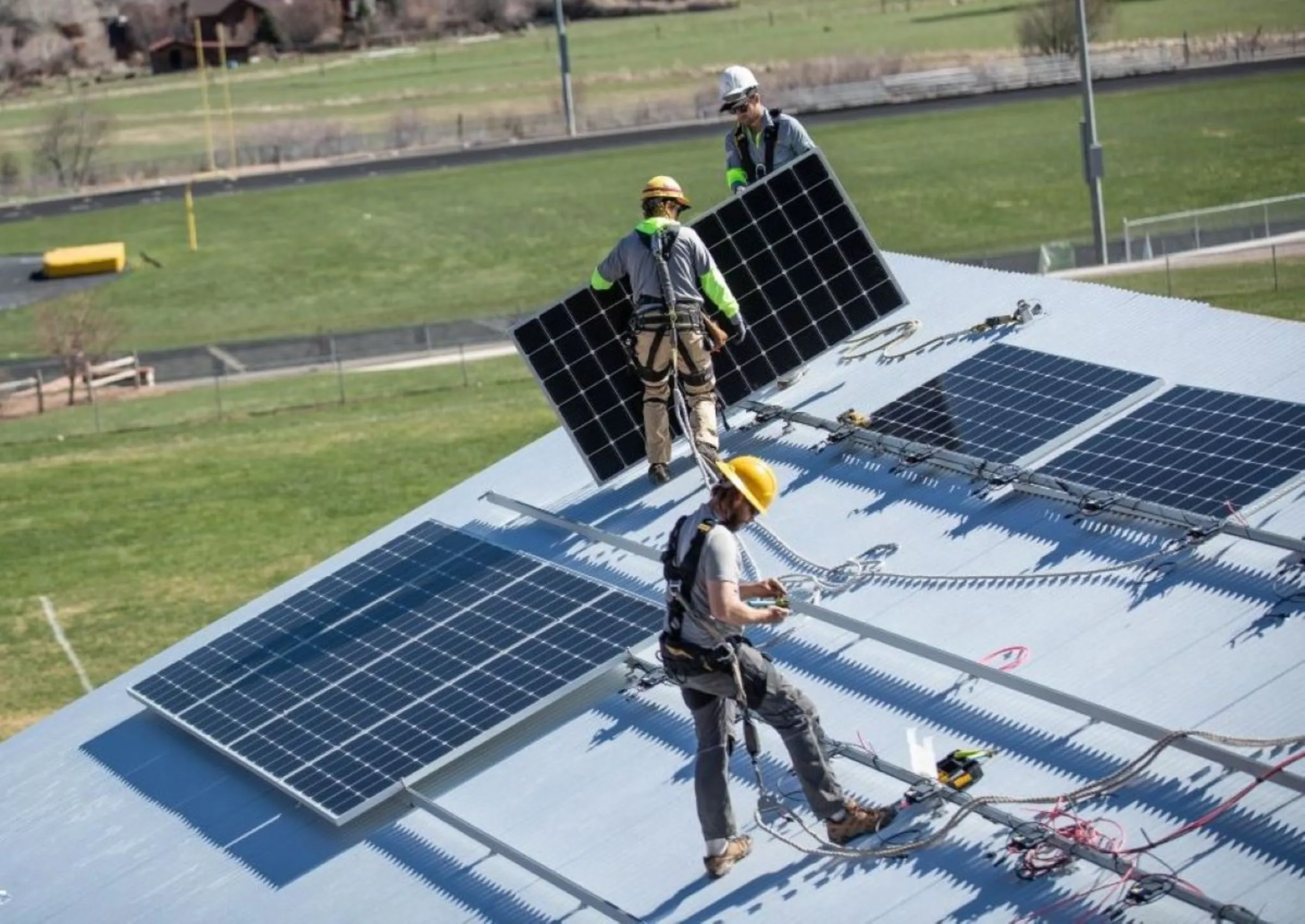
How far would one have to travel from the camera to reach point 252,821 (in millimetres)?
15078

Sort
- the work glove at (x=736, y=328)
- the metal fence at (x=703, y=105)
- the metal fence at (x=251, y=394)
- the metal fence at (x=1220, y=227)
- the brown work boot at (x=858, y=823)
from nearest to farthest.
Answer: the brown work boot at (x=858, y=823) → the work glove at (x=736, y=328) → the metal fence at (x=251, y=394) → the metal fence at (x=1220, y=227) → the metal fence at (x=703, y=105)

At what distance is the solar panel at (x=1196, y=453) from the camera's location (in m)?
13.9

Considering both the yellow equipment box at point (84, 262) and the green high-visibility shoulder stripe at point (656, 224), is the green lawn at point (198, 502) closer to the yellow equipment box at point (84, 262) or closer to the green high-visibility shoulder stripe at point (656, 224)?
the green high-visibility shoulder stripe at point (656, 224)

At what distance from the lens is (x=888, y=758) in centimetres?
1262

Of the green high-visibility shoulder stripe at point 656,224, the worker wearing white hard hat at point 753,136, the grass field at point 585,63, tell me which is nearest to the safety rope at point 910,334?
the worker wearing white hard hat at point 753,136

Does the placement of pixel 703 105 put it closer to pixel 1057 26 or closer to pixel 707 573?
pixel 1057 26

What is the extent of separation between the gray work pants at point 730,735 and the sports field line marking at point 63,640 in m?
19.8

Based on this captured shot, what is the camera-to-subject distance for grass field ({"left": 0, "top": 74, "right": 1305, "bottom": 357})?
69562 mm

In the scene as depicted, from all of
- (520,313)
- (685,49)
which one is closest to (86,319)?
(520,313)

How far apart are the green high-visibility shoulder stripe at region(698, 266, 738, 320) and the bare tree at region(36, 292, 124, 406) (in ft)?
139

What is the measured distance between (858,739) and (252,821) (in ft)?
15.3

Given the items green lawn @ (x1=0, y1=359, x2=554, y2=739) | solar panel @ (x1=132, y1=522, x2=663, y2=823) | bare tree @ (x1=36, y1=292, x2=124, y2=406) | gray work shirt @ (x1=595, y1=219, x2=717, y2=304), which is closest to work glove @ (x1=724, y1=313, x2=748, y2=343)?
gray work shirt @ (x1=595, y1=219, x2=717, y2=304)

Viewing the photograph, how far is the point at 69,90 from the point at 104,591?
368 feet

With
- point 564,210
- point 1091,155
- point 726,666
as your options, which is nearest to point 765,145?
point 726,666
